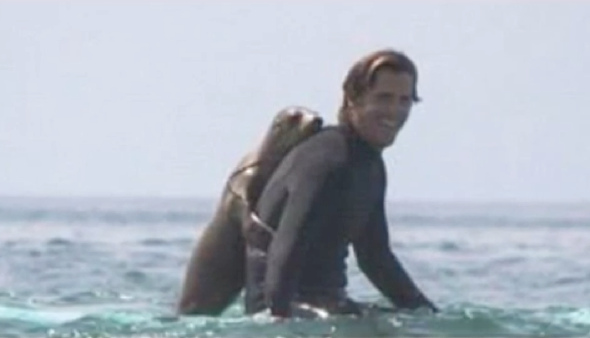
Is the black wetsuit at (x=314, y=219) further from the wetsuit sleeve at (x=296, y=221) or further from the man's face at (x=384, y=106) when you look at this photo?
the man's face at (x=384, y=106)

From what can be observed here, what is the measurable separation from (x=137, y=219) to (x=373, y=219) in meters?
33.9

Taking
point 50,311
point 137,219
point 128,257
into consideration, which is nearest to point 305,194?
point 50,311

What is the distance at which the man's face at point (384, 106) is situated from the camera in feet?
57.5

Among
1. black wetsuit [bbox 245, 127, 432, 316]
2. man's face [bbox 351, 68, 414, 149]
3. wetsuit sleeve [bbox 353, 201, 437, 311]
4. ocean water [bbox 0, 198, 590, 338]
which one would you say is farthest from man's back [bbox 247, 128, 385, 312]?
wetsuit sleeve [bbox 353, 201, 437, 311]

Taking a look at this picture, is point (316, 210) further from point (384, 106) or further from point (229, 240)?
point (229, 240)

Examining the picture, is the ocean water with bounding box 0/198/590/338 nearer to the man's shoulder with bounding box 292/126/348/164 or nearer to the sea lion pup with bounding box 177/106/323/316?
the sea lion pup with bounding box 177/106/323/316

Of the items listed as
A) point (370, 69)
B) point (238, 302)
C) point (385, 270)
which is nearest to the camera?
point (370, 69)

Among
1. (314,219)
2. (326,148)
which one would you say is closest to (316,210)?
(314,219)

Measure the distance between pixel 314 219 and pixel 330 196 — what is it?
16cm

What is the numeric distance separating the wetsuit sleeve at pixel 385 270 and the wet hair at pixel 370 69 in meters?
1.08

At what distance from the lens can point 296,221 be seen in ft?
57.5

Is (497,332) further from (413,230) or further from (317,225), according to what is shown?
(413,230)

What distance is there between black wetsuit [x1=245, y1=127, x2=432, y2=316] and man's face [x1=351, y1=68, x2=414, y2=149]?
0.13 meters

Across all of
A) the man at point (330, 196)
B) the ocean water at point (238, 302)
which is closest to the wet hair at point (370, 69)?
the man at point (330, 196)
